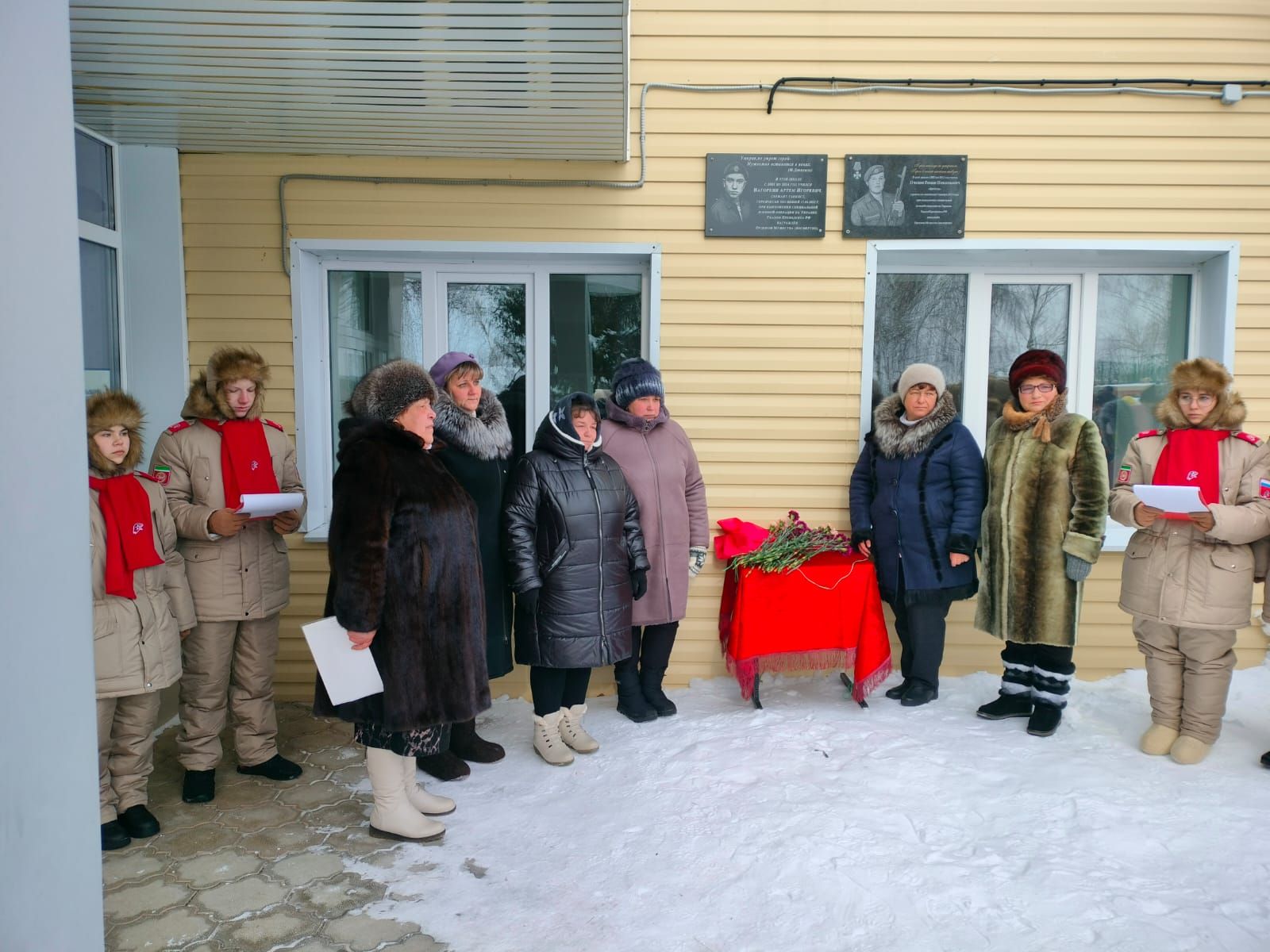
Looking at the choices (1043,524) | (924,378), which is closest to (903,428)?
(924,378)

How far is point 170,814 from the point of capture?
3318 mm

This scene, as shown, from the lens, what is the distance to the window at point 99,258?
4074 millimetres

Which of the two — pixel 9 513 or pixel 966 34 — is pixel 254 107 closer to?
pixel 9 513

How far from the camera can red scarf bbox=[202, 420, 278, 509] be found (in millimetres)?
3488

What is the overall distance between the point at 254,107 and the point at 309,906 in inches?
129

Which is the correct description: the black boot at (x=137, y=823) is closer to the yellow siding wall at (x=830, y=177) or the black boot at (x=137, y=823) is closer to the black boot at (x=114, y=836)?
the black boot at (x=114, y=836)

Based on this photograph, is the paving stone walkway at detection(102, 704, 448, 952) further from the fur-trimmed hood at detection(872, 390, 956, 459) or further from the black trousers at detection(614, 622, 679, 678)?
the fur-trimmed hood at detection(872, 390, 956, 459)

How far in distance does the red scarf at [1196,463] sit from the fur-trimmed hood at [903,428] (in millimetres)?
934

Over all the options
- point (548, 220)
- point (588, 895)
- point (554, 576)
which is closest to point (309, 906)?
point (588, 895)

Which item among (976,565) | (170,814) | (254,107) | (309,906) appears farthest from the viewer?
(976,565)

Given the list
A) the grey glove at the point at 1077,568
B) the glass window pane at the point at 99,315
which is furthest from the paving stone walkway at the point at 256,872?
the grey glove at the point at 1077,568

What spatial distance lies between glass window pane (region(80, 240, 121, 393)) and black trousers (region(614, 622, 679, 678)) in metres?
2.88

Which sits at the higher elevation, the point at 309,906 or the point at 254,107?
the point at 254,107

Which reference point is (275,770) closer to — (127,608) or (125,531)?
(127,608)
